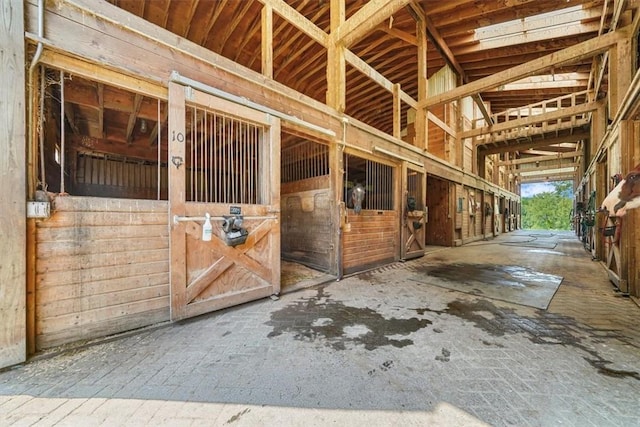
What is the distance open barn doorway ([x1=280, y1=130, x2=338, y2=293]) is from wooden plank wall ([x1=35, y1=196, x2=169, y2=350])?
173cm

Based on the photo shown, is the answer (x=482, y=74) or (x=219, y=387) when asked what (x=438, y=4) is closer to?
(x=482, y=74)

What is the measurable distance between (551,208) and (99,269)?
34496 millimetres

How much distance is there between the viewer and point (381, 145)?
5211 millimetres

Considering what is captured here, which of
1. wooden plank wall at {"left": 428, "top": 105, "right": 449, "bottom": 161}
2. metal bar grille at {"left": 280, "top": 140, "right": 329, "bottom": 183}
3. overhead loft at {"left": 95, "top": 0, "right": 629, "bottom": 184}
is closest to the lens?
overhead loft at {"left": 95, "top": 0, "right": 629, "bottom": 184}

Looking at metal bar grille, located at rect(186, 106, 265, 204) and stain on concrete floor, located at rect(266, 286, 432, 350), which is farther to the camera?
metal bar grille, located at rect(186, 106, 265, 204)

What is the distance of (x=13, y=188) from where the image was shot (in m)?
1.77

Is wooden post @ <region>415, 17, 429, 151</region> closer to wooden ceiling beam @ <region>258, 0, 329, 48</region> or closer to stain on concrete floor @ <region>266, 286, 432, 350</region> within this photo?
wooden ceiling beam @ <region>258, 0, 329, 48</region>

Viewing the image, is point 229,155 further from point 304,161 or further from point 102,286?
point 304,161

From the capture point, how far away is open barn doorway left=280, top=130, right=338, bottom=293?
433 centimetres

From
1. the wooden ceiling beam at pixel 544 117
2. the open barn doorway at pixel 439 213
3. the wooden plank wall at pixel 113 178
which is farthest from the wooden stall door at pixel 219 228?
the wooden ceiling beam at pixel 544 117

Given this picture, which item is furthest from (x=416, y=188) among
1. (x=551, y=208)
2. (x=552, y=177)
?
(x=551, y=208)

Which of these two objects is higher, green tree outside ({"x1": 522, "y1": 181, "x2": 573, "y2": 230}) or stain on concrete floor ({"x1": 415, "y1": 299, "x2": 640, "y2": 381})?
green tree outside ({"x1": 522, "y1": 181, "x2": 573, "y2": 230})

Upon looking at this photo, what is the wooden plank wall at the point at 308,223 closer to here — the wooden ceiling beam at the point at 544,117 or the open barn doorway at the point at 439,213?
the open barn doorway at the point at 439,213

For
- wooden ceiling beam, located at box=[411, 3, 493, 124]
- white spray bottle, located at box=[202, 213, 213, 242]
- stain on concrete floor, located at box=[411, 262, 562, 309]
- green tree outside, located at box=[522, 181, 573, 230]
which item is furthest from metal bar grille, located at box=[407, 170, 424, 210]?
green tree outside, located at box=[522, 181, 573, 230]
